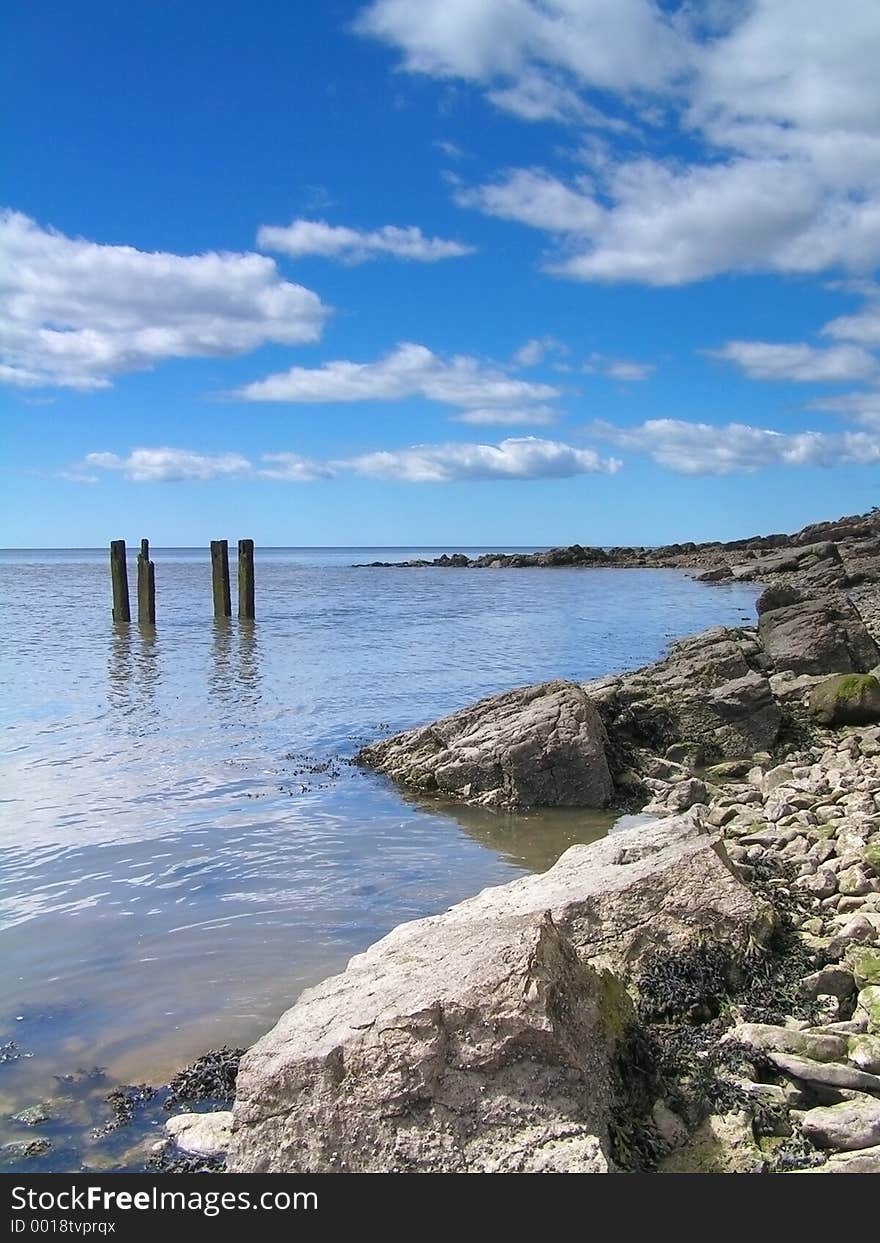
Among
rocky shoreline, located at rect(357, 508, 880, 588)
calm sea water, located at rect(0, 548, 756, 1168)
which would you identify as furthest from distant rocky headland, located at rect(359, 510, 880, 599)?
calm sea water, located at rect(0, 548, 756, 1168)

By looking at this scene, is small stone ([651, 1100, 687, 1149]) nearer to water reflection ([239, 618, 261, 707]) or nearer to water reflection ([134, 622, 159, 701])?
water reflection ([239, 618, 261, 707])

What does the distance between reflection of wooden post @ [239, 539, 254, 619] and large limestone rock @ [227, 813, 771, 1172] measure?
1265 inches

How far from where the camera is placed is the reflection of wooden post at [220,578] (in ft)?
117

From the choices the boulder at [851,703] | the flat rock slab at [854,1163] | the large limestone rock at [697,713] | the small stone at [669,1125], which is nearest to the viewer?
the flat rock slab at [854,1163]

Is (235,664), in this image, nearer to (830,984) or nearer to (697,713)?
(697,713)

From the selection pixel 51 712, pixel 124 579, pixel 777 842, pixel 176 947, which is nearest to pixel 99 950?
pixel 176 947

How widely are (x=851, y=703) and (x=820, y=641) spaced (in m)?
3.12

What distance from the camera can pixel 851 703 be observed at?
13188 mm

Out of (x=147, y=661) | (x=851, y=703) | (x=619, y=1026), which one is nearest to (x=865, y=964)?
(x=619, y=1026)

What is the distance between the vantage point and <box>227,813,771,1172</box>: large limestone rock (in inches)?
154

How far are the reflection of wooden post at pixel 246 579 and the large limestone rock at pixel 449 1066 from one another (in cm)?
3212

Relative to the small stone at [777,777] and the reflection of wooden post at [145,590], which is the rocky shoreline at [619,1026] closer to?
the small stone at [777,777]

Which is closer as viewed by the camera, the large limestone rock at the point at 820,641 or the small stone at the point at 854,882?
the small stone at the point at 854,882

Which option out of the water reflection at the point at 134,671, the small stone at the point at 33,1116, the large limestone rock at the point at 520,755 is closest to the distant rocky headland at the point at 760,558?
the water reflection at the point at 134,671
